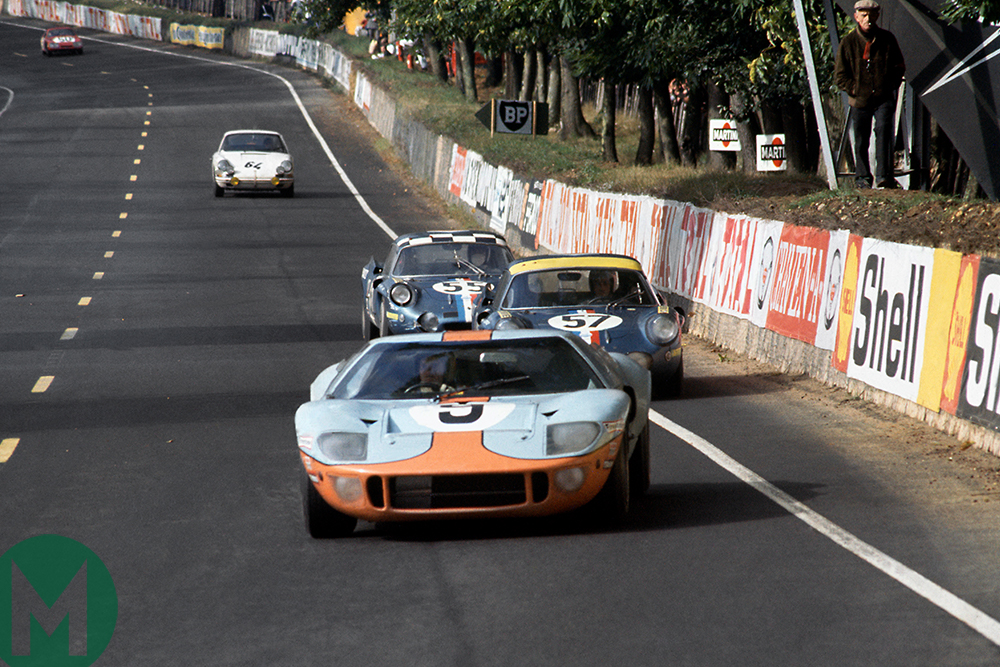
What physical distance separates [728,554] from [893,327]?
532 centimetres

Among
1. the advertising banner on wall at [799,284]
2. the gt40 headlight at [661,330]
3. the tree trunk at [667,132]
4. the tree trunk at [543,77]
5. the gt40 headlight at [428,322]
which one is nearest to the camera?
the gt40 headlight at [661,330]

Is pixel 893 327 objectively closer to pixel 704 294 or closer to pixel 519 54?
pixel 704 294

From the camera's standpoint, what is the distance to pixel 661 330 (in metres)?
13.5

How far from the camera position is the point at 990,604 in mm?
6477

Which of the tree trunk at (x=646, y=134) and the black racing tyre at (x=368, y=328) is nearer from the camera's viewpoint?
the black racing tyre at (x=368, y=328)

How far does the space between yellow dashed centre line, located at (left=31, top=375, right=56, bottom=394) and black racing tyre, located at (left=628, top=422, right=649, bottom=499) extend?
786cm

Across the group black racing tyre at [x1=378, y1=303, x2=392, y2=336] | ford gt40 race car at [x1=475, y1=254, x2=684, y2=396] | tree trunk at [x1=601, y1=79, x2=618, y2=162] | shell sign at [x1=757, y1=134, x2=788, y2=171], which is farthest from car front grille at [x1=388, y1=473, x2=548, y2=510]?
tree trunk at [x1=601, y1=79, x2=618, y2=162]

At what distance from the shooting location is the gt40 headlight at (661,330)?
1346 centimetres

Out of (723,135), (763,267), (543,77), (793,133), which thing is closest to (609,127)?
(723,135)

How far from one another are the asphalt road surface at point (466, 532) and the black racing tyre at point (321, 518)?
0.28 feet

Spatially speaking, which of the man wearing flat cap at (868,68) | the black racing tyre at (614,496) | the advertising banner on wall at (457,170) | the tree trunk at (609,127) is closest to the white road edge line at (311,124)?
the advertising banner on wall at (457,170)

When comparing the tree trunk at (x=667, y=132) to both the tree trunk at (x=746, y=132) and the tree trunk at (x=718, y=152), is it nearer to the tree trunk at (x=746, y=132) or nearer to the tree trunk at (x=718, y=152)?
the tree trunk at (x=718, y=152)

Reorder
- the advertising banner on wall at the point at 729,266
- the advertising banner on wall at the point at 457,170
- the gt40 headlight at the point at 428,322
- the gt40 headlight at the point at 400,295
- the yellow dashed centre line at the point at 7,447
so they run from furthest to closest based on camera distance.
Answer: the advertising banner on wall at the point at 457,170
the advertising banner on wall at the point at 729,266
the gt40 headlight at the point at 400,295
the gt40 headlight at the point at 428,322
the yellow dashed centre line at the point at 7,447

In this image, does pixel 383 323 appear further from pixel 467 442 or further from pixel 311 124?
pixel 311 124
